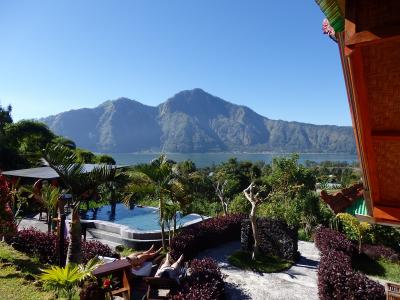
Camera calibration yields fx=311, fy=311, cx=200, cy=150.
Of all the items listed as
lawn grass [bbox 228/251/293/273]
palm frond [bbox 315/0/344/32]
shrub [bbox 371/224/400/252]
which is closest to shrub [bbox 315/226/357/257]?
lawn grass [bbox 228/251/293/273]

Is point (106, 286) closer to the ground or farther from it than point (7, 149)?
closer to the ground

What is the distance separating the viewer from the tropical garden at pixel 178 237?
7668 millimetres

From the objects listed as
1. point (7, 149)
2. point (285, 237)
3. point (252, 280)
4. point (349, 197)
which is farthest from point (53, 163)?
point (7, 149)

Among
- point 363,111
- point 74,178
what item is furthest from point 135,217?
point 363,111

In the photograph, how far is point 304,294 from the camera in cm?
908

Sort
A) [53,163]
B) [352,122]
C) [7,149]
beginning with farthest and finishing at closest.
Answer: [7,149], [53,163], [352,122]

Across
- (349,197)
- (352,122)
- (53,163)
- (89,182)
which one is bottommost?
(349,197)

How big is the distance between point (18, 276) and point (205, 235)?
23.1 ft

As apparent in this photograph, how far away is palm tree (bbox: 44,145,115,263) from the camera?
801cm

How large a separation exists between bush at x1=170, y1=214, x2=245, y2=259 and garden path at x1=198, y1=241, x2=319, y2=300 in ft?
2.57

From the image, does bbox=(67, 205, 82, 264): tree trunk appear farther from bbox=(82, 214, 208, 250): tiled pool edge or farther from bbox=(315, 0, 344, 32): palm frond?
bbox=(315, 0, 344, 32): palm frond

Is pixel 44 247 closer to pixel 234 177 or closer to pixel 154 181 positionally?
pixel 154 181

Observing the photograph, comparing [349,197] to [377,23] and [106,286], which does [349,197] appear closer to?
[106,286]

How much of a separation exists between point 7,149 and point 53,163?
2006 cm
